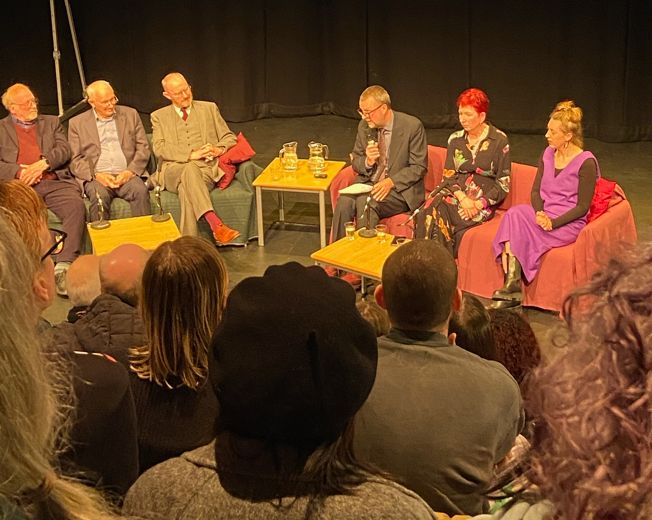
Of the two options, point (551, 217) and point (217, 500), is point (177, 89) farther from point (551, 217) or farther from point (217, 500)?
point (217, 500)

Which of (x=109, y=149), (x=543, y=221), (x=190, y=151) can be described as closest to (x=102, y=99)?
(x=109, y=149)

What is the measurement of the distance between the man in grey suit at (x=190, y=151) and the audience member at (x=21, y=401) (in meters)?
5.42

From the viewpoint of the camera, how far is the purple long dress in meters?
5.52

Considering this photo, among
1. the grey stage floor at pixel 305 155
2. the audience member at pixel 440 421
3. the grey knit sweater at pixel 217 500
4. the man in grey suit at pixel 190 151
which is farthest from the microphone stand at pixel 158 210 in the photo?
the grey knit sweater at pixel 217 500

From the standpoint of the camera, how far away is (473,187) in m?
5.97

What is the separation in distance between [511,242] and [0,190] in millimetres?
3621

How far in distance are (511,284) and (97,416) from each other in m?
4.01

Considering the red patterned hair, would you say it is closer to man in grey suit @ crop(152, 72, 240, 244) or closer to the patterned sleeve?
the patterned sleeve

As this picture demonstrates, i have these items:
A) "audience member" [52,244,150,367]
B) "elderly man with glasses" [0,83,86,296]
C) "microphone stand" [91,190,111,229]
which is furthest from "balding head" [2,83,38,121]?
"audience member" [52,244,150,367]

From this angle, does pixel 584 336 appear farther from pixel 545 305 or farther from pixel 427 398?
pixel 545 305

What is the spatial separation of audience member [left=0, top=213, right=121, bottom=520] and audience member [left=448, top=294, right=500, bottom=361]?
2.22 meters

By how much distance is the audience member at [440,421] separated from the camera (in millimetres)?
2348

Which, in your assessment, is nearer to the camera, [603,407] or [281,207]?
[603,407]

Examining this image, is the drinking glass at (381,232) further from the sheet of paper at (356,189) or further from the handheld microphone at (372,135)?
the handheld microphone at (372,135)
